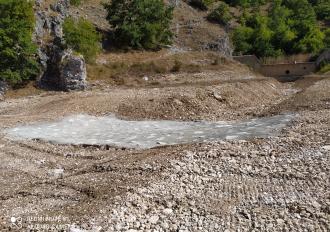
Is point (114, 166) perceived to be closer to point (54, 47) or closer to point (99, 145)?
point (99, 145)

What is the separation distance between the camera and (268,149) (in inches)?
511

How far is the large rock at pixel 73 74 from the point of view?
31172mm

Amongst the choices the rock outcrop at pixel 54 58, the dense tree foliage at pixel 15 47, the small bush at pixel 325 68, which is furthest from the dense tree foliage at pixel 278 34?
the dense tree foliage at pixel 15 47

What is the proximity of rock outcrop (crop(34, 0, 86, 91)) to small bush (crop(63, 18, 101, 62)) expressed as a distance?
0.72 meters

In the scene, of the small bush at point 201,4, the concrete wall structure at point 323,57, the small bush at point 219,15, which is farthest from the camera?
the small bush at point 201,4

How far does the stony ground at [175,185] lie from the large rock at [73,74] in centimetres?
1526

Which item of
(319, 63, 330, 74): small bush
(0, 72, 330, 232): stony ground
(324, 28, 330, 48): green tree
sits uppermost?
(324, 28, 330, 48): green tree

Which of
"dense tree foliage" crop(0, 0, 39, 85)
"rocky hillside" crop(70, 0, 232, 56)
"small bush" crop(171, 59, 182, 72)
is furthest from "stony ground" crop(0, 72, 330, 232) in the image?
"rocky hillside" crop(70, 0, 232, 56)

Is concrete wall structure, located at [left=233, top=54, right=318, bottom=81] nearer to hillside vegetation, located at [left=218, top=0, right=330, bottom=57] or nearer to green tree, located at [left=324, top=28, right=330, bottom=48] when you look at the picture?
hillside vegetation, located at [left=218, top=0, right=330, bottom=57]

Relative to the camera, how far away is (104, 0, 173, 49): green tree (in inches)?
1705

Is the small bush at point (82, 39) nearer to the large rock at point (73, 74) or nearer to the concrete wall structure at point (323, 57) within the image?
the large rock at point (73, 74)

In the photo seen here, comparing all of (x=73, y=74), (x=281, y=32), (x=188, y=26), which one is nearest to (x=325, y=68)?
(x=188, y=26)

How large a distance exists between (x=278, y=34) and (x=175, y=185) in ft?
188

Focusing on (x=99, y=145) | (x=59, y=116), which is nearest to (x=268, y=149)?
(x=99, y=145)
